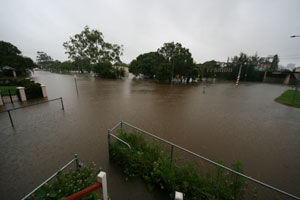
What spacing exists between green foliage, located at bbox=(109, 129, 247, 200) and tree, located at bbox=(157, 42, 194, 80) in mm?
21162

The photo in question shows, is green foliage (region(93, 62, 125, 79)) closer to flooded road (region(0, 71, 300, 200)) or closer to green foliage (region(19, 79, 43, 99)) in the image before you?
green foliage (region(19, 79, 43, 99))

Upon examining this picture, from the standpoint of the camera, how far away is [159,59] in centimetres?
2408

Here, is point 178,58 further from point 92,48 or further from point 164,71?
point 92,48

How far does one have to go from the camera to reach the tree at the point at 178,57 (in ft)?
72.6

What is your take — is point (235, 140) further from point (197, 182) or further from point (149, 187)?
point (149, 187)

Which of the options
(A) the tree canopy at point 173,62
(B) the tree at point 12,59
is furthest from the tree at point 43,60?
(A) the tree canopy at point 173,62

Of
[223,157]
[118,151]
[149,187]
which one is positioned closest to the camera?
[149,187]

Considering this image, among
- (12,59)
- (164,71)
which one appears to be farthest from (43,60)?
(164,71)

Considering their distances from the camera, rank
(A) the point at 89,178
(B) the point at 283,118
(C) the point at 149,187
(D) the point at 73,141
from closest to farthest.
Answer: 1. (A) the point at 89,178
2. (C) the point at 149,187
3. (D) the point at 73,141
4. (B) the point at 283,118

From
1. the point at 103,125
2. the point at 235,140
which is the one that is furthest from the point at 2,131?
the point at 235,140

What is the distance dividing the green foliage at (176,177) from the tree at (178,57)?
21162 mm

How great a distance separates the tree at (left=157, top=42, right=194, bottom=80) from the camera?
872 inches

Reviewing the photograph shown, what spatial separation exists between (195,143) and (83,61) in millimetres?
41857

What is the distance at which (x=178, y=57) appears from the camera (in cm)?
2228
